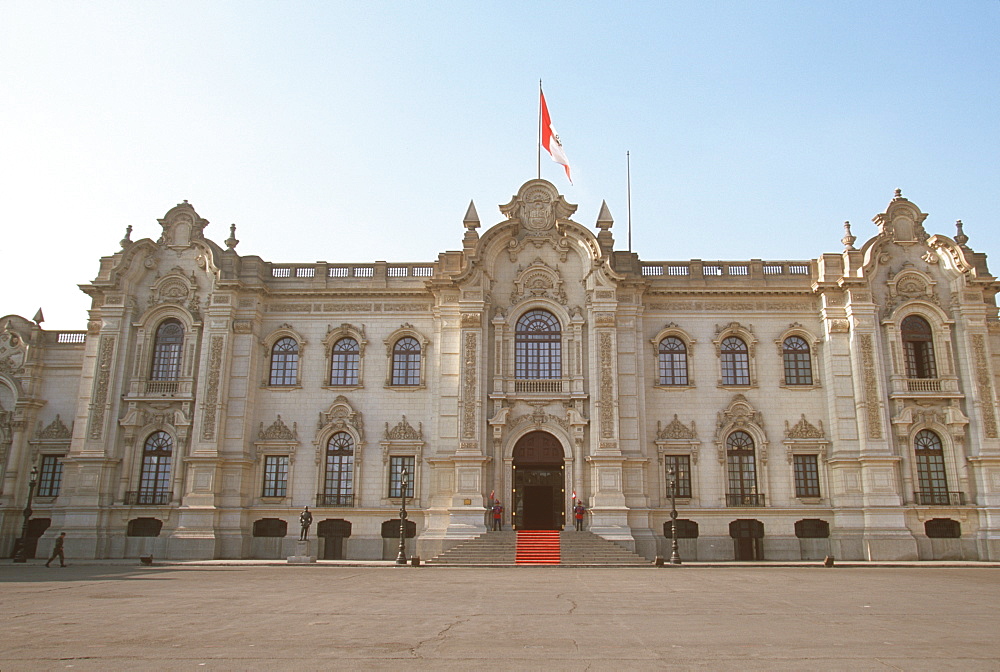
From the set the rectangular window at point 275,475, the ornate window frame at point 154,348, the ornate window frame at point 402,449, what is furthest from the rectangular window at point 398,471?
the ornate window frame at point 154,348

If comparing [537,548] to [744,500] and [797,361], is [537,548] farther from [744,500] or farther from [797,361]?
[797,361]

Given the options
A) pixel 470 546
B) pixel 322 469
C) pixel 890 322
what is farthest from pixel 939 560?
pixel 322 469

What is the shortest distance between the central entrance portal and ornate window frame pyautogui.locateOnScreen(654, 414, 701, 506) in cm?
420

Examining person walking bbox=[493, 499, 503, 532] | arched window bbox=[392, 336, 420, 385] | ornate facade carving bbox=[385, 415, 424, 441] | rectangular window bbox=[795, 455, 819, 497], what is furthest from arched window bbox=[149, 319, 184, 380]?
rectangular window bbox=[795, 455, 819, 497]

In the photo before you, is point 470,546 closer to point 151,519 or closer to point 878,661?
point 151,519

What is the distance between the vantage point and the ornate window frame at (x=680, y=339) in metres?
34.8

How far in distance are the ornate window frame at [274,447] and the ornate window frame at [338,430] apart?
3.44ft

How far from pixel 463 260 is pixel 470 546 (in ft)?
40.7

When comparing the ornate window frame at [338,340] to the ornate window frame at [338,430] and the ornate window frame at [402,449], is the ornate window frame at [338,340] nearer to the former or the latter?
the ornate window frame at [338,430]

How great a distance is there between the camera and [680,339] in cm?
3550

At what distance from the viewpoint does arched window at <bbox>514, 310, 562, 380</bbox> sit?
114 feet

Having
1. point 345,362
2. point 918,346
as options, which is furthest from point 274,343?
point 918,346

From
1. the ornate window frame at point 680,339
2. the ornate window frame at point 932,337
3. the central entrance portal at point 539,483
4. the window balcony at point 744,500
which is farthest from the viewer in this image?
the ornate window frame at point 680,339

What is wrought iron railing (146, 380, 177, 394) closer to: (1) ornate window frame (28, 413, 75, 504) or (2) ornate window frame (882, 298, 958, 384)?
(1) ornate window frame (28, 413, 75, 504)
